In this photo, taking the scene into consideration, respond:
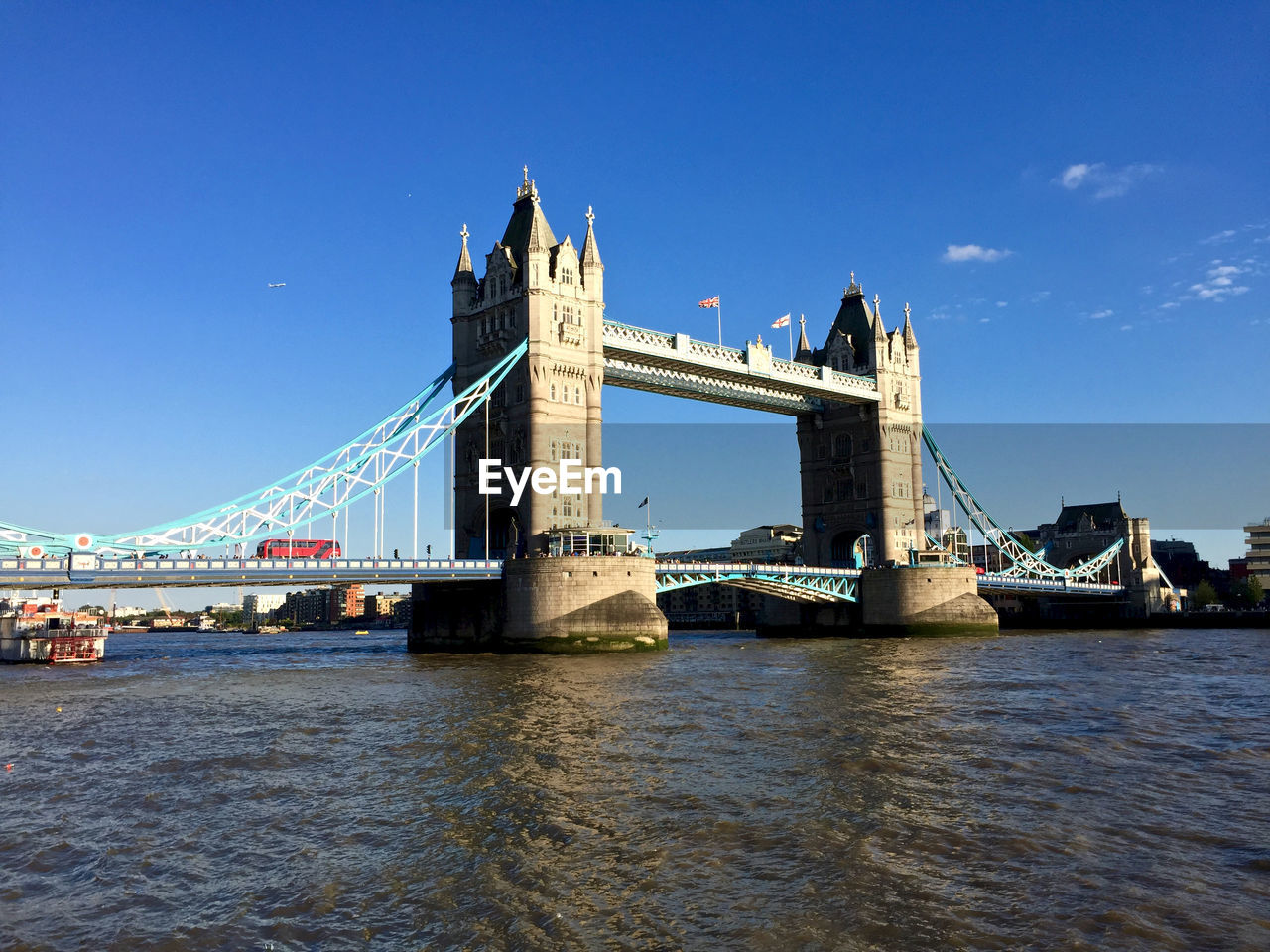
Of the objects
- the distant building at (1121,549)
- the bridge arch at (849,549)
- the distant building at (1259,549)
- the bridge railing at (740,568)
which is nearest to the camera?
the bridge railing at (740,568)

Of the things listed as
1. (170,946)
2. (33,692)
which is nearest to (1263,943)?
(170,946)

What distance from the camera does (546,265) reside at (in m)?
64.2

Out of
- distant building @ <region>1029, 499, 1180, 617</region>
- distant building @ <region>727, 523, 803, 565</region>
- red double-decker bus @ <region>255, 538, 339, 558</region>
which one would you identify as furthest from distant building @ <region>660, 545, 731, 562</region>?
red double-decker bus @ <region>255, 538, 339, 558</region>

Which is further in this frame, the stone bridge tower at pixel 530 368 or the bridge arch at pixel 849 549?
the bridge arch at pixel 849 549

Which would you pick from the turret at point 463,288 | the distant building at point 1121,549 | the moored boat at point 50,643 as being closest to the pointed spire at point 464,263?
the turret at point 463,288

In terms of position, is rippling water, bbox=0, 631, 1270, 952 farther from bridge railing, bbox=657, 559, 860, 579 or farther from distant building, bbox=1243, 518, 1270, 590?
distant building, bbox=1243, 518, 1270, 590

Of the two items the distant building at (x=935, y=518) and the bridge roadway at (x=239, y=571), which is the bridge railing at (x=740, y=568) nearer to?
the bridge roadway at (x=239, y=571)

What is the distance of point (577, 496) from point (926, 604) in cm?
3280

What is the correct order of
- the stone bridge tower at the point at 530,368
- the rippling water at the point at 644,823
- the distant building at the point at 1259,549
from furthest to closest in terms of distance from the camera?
1. the distant building at the point at 1259,549
2. the stone bridge tower at the point at 530,368
3. the rippling water at the point at 644,823

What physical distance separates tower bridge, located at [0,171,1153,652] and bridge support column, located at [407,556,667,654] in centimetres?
11

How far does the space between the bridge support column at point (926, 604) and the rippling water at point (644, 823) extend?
46.5 meters

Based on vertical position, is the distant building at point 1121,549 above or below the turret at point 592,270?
below

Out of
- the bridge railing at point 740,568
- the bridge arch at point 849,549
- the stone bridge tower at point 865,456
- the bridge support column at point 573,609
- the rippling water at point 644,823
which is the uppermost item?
the stone bridge tower at point 865,456

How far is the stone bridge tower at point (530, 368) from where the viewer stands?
62938 mm
